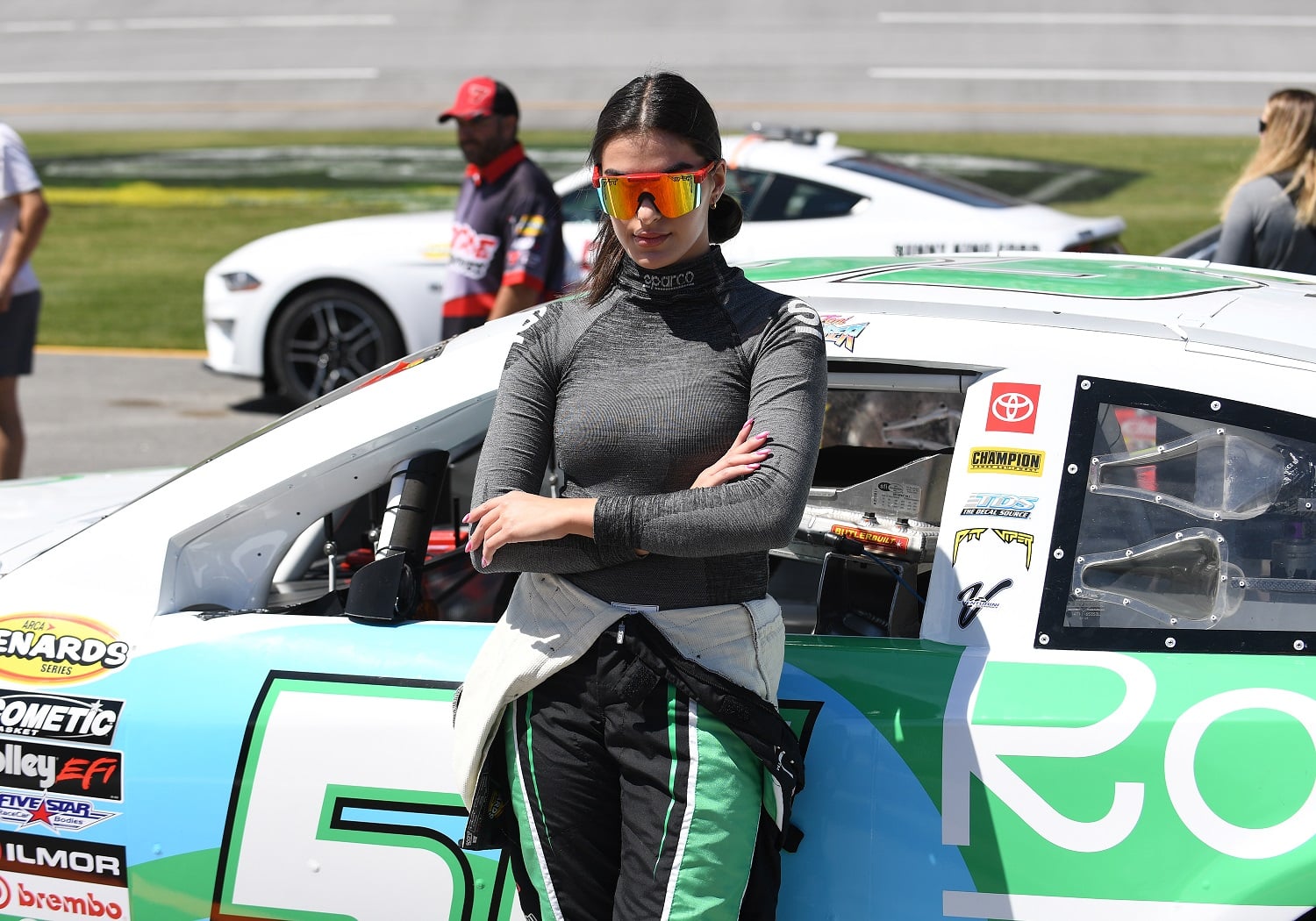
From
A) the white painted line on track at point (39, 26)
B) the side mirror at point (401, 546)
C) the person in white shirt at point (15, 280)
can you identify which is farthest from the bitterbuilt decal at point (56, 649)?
the white painted line on track at point (39, 26)

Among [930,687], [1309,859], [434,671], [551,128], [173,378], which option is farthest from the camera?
[551,128]

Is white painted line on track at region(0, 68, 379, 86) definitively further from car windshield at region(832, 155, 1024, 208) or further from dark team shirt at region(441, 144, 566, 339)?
dark team shirt at region(441, 144, 566, 339)

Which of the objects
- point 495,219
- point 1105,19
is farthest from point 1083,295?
point 1105,19

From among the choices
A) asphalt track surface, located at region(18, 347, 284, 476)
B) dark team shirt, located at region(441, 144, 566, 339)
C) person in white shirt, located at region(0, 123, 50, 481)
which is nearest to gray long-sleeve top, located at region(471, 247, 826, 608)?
dark team shirt, located at region(441, 144, 566, 339)

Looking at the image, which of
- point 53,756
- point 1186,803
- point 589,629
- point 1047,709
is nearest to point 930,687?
point 1047,709

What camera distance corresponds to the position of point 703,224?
2174mm

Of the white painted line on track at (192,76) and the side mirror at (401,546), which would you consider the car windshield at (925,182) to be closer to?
the side mirror at (401,546)

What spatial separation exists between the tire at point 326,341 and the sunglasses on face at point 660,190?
6.26m

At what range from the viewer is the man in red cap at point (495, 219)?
5.74 metres

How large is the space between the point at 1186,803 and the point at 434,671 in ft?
4.01

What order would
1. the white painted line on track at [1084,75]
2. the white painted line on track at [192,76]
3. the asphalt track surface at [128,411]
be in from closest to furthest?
the asphalt track surface at [128,411], the white painted line on track at [1084,75], the white painted line on track at [192,76]

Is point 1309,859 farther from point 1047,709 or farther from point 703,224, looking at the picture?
point 703,224

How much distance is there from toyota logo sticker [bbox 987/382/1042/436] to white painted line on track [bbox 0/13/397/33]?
76.8ft

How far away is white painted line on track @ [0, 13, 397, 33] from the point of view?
2458 cm
